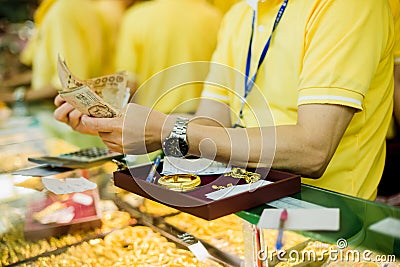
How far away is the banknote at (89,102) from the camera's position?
110cm

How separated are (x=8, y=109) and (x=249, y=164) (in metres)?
2.21

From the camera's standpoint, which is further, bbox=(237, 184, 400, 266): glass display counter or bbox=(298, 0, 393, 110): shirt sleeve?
bbox=(298, 0, 393, 110): shirt sleeve

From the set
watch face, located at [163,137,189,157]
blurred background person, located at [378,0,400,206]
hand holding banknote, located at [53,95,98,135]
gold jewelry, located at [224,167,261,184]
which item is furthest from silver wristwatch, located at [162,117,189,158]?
blurred background person, located at [378,0,400,206]

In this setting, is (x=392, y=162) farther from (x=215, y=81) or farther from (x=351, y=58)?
(x=351, y=58)

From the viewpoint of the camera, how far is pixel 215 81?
1702mm

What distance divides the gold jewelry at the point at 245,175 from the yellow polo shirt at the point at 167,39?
1853 millimetres

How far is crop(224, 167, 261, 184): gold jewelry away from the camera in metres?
1.10

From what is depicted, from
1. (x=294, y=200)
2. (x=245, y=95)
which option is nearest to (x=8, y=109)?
(x=245, y=95)

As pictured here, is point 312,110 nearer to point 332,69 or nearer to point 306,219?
point 332,69

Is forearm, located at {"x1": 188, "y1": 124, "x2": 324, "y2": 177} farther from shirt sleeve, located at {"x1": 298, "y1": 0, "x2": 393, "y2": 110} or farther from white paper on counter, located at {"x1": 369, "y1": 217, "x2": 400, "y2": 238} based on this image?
white paper on counter, located at {"x1": 369, "y1": 217, "x2": 400, "y2": 238}

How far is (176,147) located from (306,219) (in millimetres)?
402

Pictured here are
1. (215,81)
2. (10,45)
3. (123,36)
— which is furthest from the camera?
(10,45)

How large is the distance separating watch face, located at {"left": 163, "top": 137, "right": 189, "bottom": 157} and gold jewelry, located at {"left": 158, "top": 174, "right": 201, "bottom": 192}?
0.09 m

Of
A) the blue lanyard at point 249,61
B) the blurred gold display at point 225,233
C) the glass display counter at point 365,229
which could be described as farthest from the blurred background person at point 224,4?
the glass display counter at point 365,229
